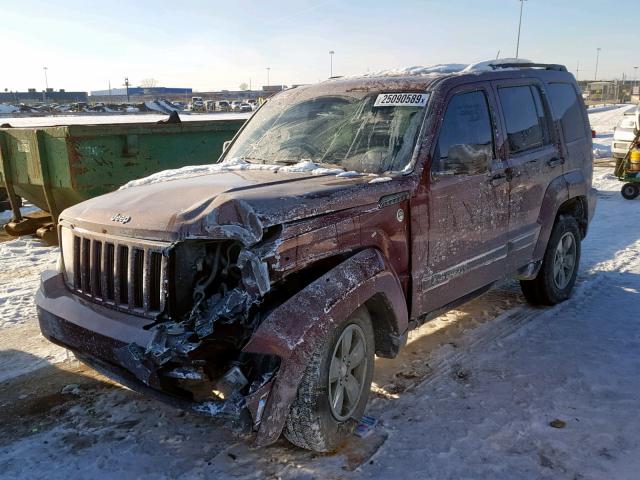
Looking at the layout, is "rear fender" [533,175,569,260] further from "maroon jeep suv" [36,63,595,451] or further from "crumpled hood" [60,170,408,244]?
"crumpled hood" [60,170,408,244]

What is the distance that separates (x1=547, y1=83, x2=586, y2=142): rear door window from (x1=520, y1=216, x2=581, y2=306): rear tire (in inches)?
31.9

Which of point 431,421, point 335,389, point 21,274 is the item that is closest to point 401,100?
point 335,389

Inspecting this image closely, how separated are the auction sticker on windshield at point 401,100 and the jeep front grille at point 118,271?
1.97 metres

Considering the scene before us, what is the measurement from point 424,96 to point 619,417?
2398 millimetres

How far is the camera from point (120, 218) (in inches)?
125

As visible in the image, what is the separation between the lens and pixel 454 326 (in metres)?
5.12

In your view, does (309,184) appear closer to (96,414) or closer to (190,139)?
(96,414)

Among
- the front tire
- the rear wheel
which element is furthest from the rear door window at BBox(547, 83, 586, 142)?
the rear wheel

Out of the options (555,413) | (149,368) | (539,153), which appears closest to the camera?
(149,368)

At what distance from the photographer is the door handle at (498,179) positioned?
433cm

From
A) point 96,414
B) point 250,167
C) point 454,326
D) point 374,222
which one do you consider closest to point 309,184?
point 374,222

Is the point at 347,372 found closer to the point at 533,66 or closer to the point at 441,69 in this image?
the point at 441,69

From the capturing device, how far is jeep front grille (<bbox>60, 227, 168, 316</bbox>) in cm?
300

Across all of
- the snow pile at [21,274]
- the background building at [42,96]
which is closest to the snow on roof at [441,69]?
the snow pile at [21,274]
